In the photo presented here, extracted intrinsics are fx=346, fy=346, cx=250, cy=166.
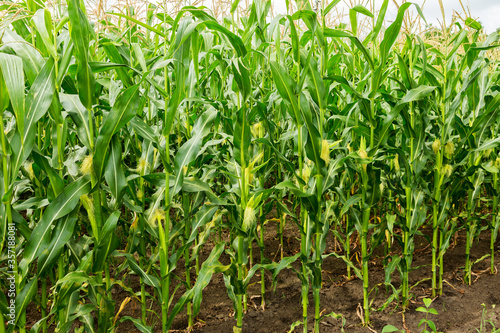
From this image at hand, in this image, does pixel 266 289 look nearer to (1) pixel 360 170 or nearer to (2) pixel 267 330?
(2) pixel 267 330

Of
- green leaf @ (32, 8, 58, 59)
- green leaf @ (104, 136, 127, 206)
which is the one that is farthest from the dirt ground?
green leaf @ (32, 8, 58, 59)

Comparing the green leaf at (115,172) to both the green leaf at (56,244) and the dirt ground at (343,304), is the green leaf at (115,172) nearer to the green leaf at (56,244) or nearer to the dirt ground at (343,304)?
the green leaf at (56,244)

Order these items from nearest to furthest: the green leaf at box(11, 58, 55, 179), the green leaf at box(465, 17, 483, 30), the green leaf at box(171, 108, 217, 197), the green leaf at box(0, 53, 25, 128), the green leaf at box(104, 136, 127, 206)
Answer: the green leaf at box(0, 53, 25, 128) → the green leaf at box(11, 58, 55, 179) → the green leaf at box(104, 136, 127, 206) → the green leaf at box(171, 108, 217, 197) → the green leaf at box(465, 17, 483, 30)

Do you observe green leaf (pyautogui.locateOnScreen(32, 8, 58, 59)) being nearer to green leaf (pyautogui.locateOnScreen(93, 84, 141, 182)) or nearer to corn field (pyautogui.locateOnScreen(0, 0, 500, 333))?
corn field (pyautogui.locateOnScreen(0, 0, 500, 333))

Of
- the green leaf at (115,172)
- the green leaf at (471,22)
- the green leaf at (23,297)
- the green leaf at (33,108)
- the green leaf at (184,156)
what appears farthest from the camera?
the green leaf at (471,22)

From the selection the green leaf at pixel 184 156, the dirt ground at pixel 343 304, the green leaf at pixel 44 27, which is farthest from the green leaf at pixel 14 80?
the dirt ground at pixel 343 304

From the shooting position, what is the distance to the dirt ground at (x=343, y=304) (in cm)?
273

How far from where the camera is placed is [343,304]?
3004 mm

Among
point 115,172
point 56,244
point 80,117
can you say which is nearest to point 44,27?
point 80,117

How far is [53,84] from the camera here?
166cm

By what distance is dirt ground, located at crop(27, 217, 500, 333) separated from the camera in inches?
108

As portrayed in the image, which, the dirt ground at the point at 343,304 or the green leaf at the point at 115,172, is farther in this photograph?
the dirt ground at the point at 343,304

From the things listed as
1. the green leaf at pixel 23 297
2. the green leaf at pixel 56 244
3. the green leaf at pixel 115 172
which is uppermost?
the green leaf at pixel 115 172

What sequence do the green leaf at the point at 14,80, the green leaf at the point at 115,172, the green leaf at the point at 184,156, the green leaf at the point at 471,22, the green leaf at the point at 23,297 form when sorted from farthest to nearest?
the green leaf at the point at 471,22, the green leaf at the point at 184,156, the green leaf at the point at 115,172, the green leaf at the point at 23,297, the green leaf at the point at 14,80
